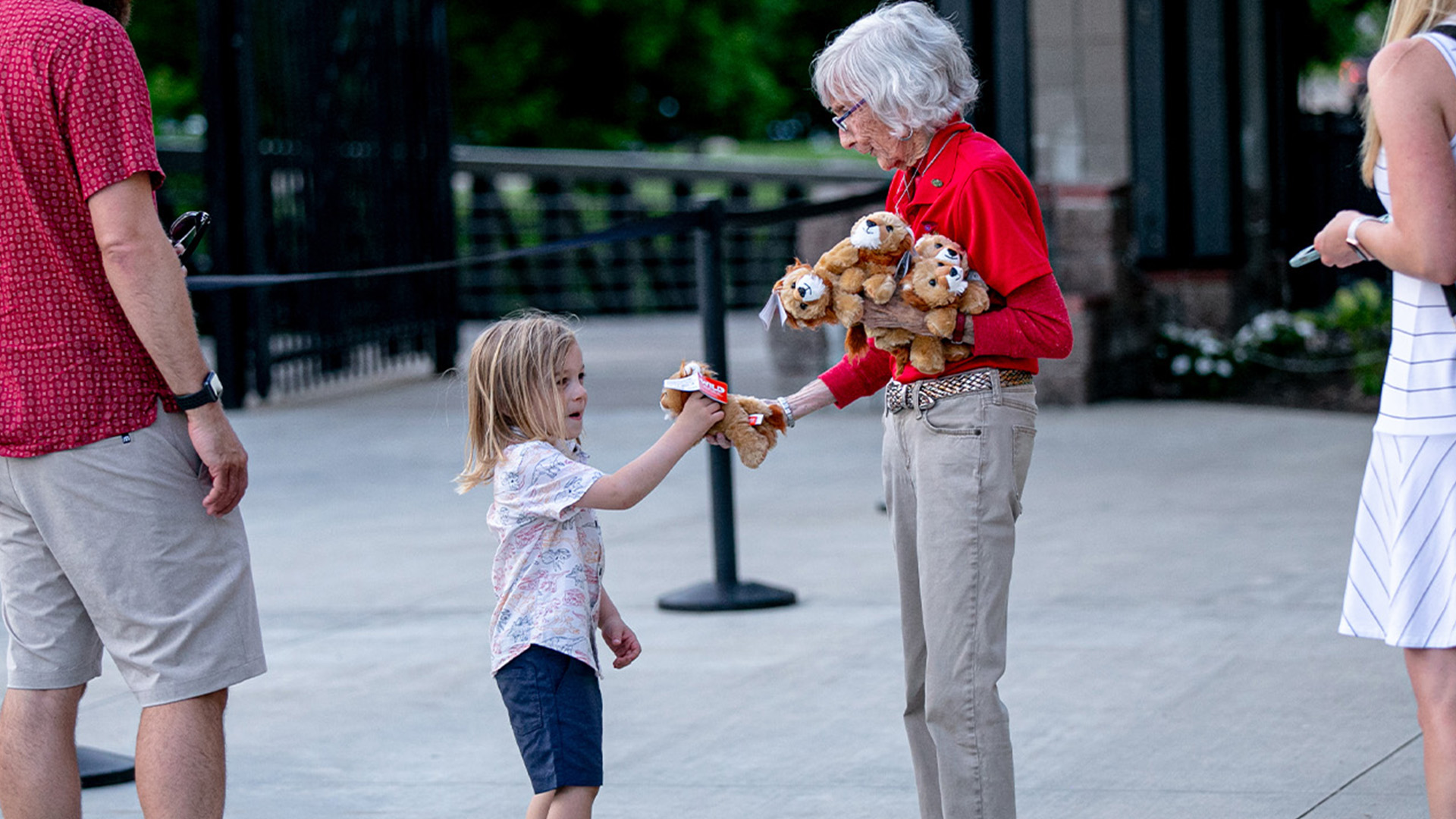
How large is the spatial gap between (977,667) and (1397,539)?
2.38 ft

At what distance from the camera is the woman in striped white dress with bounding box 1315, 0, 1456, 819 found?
109 inches

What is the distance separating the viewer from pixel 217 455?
318 cm

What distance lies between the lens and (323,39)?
1270 centimetres

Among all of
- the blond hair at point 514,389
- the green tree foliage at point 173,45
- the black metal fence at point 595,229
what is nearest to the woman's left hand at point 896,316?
the blond hair at point 514,389

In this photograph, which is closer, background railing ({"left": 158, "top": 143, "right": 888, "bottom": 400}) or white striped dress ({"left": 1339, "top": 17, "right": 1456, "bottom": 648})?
white striped dress ({"left": 1339, "top": 17, "right": 1456, "bottom": 648})

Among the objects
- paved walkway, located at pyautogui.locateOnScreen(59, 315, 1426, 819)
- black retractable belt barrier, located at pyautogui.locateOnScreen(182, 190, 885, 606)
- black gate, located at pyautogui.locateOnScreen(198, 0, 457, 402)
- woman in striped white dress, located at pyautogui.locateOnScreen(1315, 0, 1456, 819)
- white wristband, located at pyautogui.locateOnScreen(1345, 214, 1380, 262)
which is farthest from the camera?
black gate, located at pyautogui.locateOnScreen(198, 0, 457, 402)

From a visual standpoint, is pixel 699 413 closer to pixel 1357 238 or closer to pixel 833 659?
pixel 1357 238

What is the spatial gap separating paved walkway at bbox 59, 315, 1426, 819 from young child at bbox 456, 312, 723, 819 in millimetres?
876

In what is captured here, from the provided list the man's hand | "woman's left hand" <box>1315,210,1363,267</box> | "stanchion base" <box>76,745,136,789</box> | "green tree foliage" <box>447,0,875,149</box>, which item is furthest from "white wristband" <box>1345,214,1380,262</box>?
"green tree foliage" <box>447,0,875,149</box>

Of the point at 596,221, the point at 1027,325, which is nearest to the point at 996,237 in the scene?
the point at 1027,325

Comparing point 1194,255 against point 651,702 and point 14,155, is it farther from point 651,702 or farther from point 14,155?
point 14,155

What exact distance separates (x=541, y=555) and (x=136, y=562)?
2.34 feet

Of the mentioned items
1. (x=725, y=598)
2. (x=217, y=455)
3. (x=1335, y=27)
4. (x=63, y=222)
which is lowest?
(x=725, y=598)

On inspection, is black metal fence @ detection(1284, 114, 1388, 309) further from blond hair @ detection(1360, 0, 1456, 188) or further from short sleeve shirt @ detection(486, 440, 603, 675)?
short sleeve shirt @ detection(486, 440, 603, 675)
